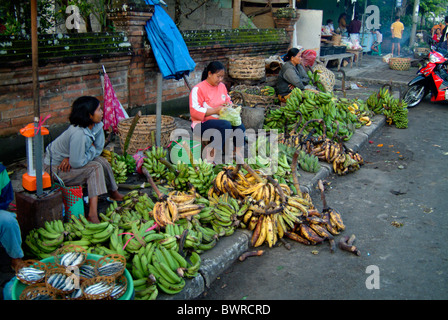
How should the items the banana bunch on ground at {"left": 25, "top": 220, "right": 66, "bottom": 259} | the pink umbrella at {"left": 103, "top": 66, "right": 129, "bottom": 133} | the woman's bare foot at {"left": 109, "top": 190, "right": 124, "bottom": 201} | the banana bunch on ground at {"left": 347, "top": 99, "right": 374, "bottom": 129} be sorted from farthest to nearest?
the banana bunch on ground at {"left": 347, "top": 99, "right": 374, "bottom": 129} → the pink umbrella at {"left": 103, "top": 66, "right": 129, "bottom": 133} → the woman's bare foot at {"left": 109, "top": 190, "right": 124, "bottom": 201} → the banana bunch on ground at {"left": 25, "top": 220, "right": 66, "bottom": 259}

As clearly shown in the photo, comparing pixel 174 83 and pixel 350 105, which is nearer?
pixel 174 83

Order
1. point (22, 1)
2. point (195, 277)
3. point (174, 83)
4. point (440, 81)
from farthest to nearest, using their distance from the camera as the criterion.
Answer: point (440, 81)
point (174, 83)
point (22, 1)
point (195, 277)

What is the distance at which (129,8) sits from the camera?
20.5 feet

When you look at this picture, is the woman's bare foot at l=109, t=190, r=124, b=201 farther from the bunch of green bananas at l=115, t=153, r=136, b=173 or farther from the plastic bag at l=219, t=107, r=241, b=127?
the plastic bag at l=219, t=107, r=241, b=127

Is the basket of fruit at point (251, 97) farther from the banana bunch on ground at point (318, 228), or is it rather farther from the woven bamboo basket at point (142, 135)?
the banana bunch on ground at point (318, 228)

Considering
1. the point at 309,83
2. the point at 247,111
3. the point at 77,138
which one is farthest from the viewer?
the point at 309,83

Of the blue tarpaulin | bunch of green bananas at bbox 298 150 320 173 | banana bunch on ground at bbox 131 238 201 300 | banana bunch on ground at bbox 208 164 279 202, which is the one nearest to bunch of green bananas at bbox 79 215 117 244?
banana bunch on ground at bbox 131 238 201 300

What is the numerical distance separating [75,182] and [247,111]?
11.4ft

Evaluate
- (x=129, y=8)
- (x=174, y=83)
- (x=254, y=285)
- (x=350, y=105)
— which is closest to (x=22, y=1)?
(x=129, y=8)

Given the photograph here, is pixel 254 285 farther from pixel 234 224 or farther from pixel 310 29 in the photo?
pixel 310 29

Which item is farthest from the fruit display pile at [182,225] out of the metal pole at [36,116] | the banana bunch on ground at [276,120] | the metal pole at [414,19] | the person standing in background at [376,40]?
the metal pole at [414,19]

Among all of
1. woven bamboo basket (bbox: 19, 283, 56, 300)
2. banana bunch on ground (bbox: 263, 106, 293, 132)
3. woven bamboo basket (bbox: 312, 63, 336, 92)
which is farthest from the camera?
woven bamboo basket (bbox: 312, 63, 336, 92)

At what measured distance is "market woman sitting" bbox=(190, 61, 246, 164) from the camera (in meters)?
5.52

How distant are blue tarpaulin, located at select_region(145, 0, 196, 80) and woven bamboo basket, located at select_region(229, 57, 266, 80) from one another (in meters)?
2.29
